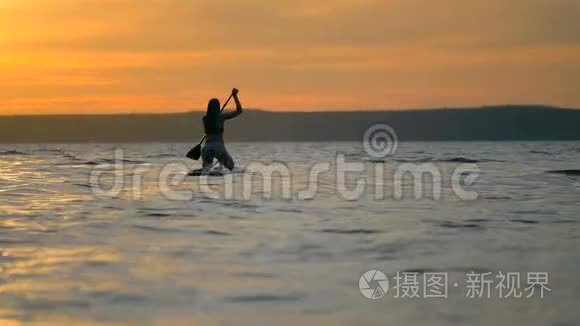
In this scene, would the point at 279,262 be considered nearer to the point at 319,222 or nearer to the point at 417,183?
the point at 319,222

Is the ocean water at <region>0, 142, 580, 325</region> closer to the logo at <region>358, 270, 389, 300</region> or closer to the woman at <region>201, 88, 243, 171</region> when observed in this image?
the logo at <region>358, 270, 389, 300</region>

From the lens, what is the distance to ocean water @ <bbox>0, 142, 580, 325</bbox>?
18.0 ft

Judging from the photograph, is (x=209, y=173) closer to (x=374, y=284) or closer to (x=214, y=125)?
(x=214, y=125)

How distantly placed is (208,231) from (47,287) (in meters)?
3.56

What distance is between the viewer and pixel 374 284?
6.38 metres

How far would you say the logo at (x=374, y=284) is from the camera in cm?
605

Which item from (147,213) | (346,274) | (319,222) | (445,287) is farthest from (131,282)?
(147,213)

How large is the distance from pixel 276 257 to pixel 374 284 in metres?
1.49

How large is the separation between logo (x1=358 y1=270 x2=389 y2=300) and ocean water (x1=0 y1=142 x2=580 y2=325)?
5 centimetres

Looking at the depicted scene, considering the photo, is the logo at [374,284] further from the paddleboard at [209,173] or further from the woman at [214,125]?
the paddleboard at [209,173]

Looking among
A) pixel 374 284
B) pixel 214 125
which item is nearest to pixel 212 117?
pixel 214 125

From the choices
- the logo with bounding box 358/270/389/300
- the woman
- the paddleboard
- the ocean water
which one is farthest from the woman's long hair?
the logo with bounding box 358/270/389/300

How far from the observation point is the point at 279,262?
732 cm

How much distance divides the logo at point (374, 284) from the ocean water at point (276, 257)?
2.1 inches
